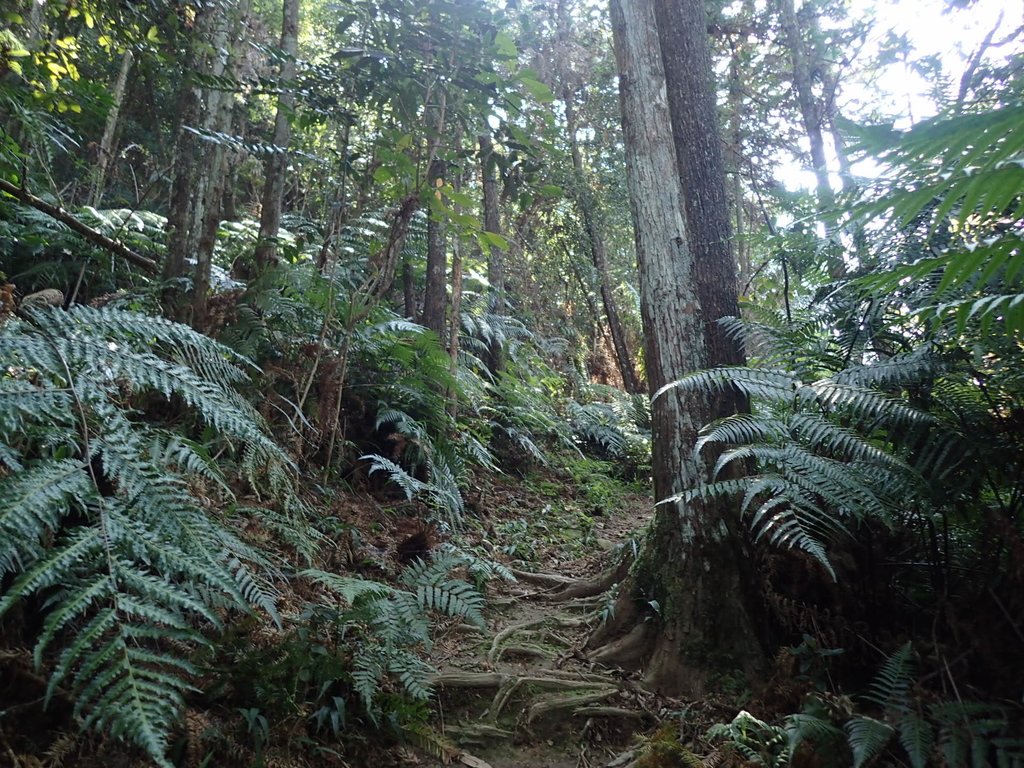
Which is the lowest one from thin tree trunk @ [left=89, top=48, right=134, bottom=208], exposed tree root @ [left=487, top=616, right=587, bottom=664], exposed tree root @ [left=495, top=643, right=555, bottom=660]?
exposed tree root @ [left=495, top=643, right=555, bottom=660]

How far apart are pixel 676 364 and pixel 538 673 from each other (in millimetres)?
1824

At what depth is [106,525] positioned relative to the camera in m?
1.80

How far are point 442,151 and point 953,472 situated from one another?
3.55 meters

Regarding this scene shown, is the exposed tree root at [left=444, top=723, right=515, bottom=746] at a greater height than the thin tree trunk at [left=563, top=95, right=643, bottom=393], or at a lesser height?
lesser

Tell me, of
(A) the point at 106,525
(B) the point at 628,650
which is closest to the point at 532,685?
(B) the point at 628,650

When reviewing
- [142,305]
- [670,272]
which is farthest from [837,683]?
[142,305]

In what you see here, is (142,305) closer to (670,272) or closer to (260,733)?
(260,733)

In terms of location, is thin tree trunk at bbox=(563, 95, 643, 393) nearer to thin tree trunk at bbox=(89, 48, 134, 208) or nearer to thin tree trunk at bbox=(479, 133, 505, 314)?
thin tree trunk at bbox=(479, 133, 505, 314)

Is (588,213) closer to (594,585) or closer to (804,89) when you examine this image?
(804,89)

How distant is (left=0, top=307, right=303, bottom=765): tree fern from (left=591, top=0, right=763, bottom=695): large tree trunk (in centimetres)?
201

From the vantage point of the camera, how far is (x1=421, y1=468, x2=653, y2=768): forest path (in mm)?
2799

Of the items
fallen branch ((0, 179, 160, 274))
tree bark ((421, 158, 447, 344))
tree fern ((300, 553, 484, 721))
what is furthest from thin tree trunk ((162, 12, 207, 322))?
tree bark ((421, 158, 447, 344))

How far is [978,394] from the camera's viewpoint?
2.57m

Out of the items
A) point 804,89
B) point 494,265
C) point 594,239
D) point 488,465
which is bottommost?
point 488,465
